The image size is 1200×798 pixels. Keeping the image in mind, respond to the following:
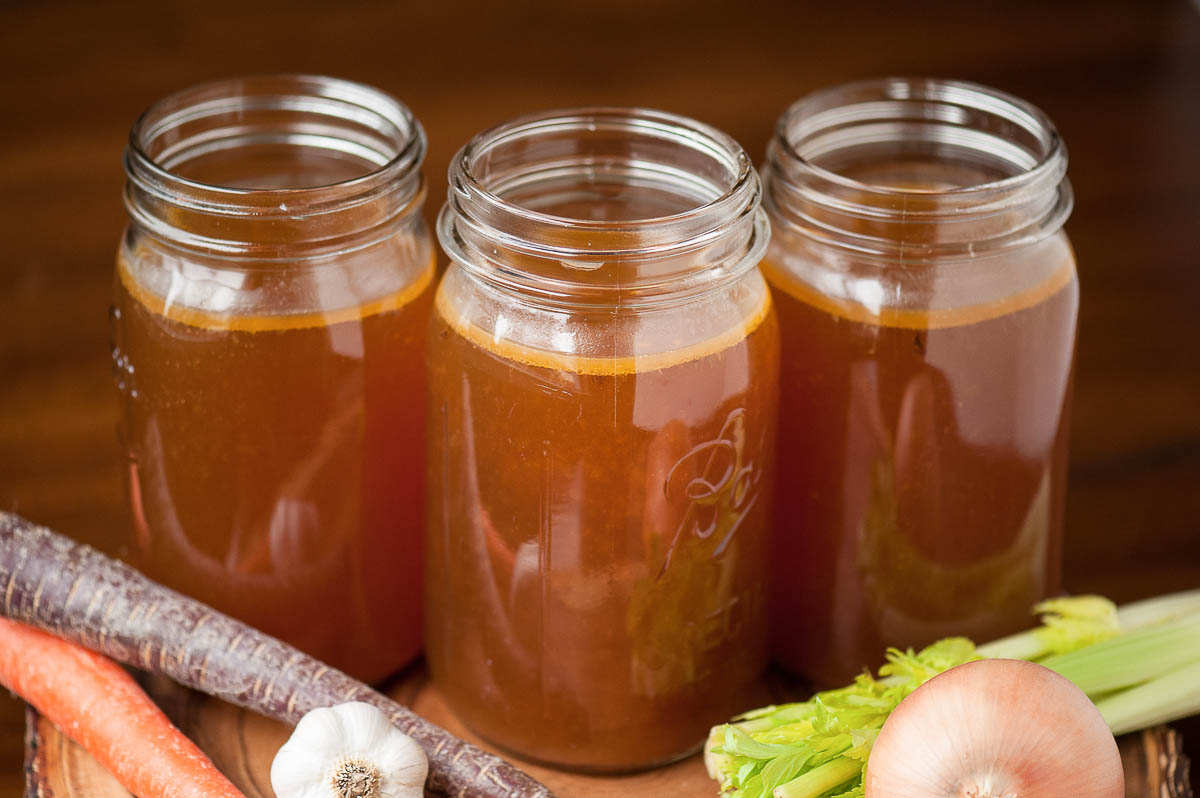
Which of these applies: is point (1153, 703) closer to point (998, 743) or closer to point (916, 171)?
point (998, 743)

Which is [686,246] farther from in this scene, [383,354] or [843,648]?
[843,648]

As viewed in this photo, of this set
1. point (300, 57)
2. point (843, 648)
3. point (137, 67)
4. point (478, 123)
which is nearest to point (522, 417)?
point (843, 648)

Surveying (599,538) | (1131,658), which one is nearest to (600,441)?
(599,538)

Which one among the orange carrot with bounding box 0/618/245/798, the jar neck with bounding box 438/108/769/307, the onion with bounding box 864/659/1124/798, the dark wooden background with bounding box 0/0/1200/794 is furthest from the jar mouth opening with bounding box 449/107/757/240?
the dark wooden background with bounding box 0/0/1200/794

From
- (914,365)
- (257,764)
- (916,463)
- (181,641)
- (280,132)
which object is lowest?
(257,764)

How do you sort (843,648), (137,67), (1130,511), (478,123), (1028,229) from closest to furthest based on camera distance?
(1028,229)
(843,648)
(1130,511)
(478,123)
(137,67)

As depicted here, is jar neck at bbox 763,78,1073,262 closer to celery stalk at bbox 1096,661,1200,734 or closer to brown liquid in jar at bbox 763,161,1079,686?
Answer: brown liquid in jar at bbox 763,161,1079,686
